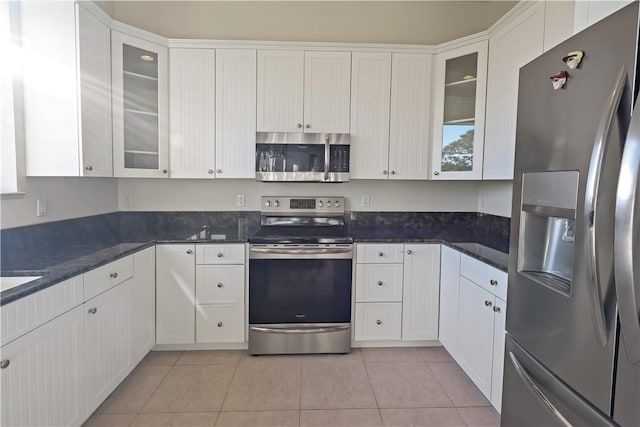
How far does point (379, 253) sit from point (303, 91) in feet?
4.74

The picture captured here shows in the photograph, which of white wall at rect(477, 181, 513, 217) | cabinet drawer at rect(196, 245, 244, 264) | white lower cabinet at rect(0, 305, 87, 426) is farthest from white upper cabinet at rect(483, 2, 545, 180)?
white lower cabinet at rect(0, 305, 87, 426)

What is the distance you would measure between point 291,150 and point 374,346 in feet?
5.69

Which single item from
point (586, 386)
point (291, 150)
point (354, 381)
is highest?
point (291, 150)

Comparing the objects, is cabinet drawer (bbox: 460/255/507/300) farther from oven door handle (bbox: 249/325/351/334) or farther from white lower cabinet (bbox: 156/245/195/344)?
white lower cabinet (bbox: 156/245/195/344)

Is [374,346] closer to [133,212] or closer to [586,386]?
[586,386]

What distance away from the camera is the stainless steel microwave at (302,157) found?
111 inches

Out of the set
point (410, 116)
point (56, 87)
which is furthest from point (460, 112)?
point (56, 87)

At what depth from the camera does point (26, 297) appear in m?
1.37

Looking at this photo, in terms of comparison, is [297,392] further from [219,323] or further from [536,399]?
[536,399]

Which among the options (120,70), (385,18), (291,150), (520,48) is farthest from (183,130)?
(520,48)

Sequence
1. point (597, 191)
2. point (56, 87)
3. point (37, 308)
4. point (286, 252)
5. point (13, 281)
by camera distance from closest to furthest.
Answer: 1. point (597, 191)
2. point (37, 308)
3. point (13, 281)
4. point (56, 87)
5. point (286, 252)

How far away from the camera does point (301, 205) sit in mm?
3145

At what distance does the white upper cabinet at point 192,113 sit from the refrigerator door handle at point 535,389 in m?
2.43

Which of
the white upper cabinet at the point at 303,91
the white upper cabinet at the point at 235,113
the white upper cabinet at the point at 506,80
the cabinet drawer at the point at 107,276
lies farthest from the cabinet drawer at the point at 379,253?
the cabinet drawer at the point at 107,276
